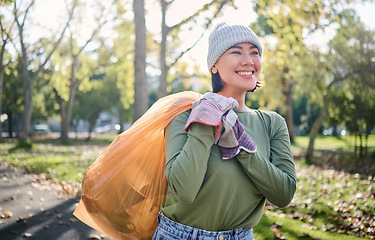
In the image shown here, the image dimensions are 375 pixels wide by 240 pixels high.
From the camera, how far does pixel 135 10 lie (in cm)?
768

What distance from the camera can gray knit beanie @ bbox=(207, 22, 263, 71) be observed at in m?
1.84

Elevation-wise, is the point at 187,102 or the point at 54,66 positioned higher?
the point at 54,66

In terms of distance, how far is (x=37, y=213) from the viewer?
6.03 m

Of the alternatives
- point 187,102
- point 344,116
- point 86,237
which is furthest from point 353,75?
point 187,102

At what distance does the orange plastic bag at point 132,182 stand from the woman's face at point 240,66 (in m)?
0.25

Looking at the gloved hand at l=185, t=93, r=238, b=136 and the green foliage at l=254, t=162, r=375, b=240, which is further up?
the gloved hand at l=185, t=93, r=238, b=136

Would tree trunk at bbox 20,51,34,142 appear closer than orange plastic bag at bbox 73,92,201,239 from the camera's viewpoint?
No

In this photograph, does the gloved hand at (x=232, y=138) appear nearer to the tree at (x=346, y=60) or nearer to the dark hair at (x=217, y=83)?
the dark hair at (x=217, y=83)

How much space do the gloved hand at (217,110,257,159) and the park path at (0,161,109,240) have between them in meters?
4.27

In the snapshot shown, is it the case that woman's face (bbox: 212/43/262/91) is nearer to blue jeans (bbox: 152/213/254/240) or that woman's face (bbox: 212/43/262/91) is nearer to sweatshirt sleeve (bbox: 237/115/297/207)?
sweatshirt sleeve (bbox: 237/115/297/207)

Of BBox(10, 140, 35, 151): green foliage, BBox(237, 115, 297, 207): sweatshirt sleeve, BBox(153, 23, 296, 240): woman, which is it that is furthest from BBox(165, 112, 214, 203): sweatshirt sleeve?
BBox(10, 140, 35, 151): green foliage

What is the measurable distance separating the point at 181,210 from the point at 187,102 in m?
0.61

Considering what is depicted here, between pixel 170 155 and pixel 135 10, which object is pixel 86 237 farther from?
pixel 135 10

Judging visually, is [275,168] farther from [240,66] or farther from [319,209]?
[319,209]
